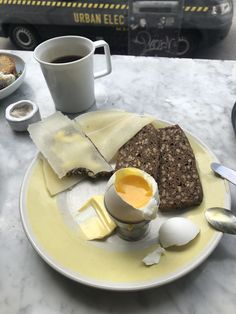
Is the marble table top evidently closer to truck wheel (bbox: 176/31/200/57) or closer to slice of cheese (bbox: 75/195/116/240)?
slice of cheese (bbox: 75/195/116/240)

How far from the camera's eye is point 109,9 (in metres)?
1.21

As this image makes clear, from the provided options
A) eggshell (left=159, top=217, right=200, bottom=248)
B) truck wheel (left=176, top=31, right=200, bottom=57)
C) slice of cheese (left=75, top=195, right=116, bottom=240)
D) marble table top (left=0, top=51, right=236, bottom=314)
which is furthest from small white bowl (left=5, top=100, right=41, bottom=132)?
truck wheel (left=176, top=31, right=200, bottom=57)

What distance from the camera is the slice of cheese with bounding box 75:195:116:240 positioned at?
19.4 inches

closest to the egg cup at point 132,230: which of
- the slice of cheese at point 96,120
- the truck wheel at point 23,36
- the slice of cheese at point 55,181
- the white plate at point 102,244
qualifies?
the white plate at point 102,244

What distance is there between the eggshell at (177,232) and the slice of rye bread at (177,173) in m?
0.04

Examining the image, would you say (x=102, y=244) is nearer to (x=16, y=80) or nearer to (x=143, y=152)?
(x=143, y=152)

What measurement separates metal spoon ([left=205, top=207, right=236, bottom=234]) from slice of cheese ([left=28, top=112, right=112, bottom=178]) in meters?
0.19

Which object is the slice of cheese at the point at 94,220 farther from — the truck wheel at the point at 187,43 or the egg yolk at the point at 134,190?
the truck wheel at the point at 187,43

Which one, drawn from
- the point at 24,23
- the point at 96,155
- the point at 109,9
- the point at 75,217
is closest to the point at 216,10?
the point at 109,9

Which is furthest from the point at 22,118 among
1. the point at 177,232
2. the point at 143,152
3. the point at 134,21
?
the point at 134,21

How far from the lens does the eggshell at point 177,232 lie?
0.46 m

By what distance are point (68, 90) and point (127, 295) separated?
430 mm

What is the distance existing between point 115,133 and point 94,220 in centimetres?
19

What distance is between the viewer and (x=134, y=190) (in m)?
0.46
